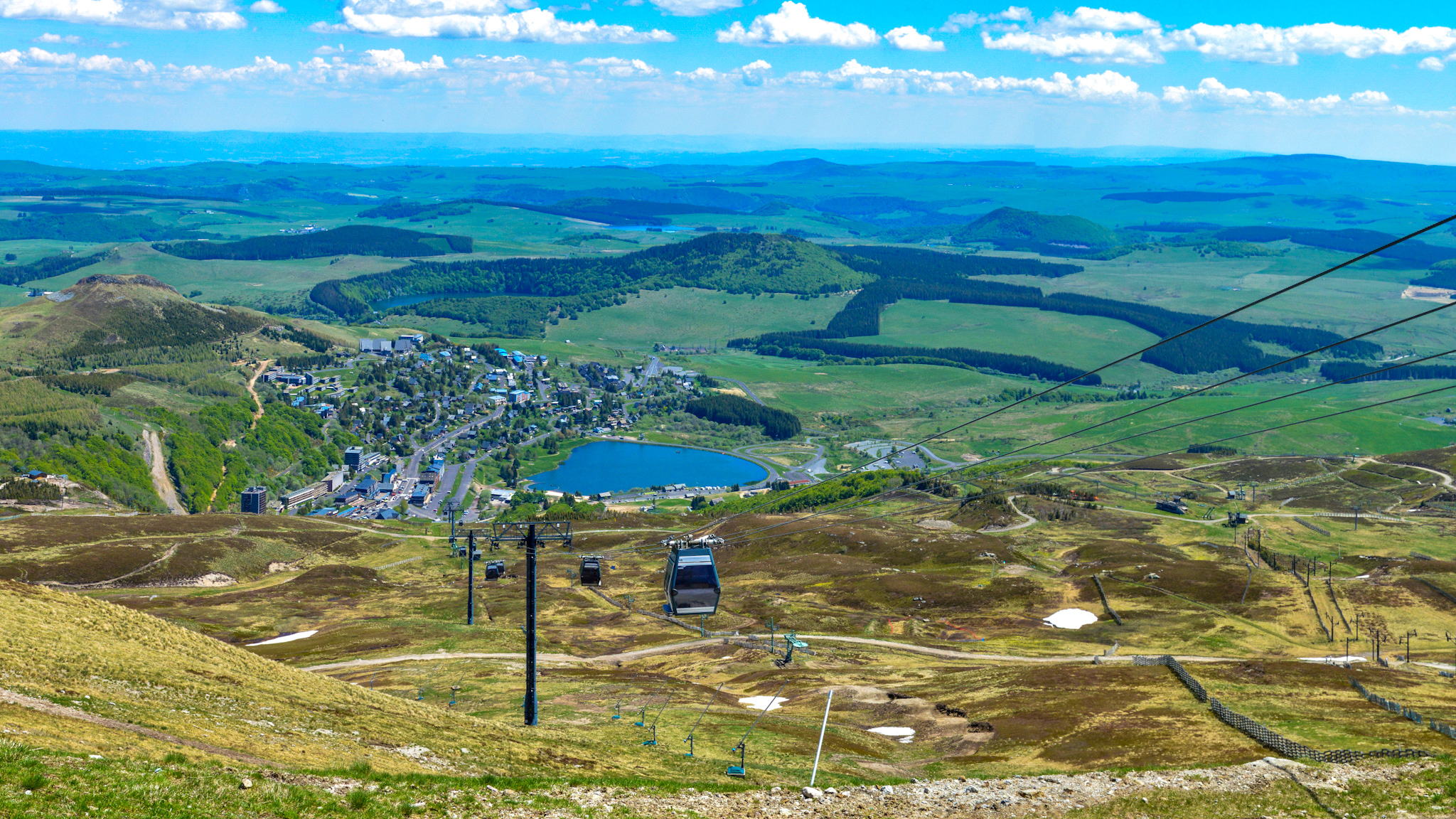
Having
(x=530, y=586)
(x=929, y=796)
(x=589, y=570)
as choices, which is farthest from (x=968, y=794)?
(x=530, y=586)

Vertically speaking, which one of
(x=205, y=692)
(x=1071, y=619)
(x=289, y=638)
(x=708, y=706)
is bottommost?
(x=1071, y=619)

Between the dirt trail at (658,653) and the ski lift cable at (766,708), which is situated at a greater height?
the ski lift cable at (766,708)

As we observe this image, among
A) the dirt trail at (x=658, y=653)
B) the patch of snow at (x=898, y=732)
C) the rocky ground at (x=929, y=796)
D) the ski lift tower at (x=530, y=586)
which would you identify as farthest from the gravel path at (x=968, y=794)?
the dirt trail at (x=658, y=653)

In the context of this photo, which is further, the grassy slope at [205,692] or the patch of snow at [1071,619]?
the patch of snow at [1071,619]

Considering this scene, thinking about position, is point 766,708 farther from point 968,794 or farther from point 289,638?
point 289,638

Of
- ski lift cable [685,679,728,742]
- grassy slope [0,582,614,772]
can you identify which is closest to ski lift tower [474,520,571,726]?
grassy slope [0,582,614,772]

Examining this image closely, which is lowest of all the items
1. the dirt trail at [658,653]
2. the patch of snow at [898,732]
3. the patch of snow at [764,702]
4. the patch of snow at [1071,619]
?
the patch of snow at [1071,619]

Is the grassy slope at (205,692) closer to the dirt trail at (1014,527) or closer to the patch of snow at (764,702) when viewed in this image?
the patch of snow at (764,702)

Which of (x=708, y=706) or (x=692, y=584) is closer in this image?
(x=708, y=706)

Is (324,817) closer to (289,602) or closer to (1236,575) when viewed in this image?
(289,602)
